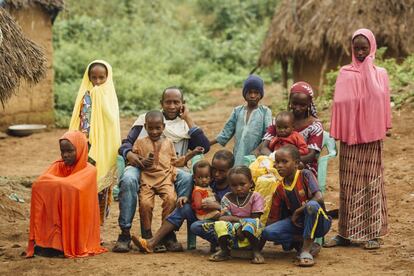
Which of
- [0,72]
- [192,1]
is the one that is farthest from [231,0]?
[0,72]

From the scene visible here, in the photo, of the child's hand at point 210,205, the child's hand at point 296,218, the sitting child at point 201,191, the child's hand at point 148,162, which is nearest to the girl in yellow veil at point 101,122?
the child's hand at point 148,162

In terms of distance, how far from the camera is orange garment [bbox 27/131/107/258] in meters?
6.28

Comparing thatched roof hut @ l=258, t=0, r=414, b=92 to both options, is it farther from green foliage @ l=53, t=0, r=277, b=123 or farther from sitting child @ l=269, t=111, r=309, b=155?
sitting child @ l=269, t=111, r=309, b=155

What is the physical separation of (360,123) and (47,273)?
2571 mm

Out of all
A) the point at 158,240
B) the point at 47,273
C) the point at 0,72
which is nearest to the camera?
the point at 47,273

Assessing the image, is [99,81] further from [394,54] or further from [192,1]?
[192,1]

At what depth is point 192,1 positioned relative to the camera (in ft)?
88.2

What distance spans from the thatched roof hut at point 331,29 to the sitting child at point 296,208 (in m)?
8.17

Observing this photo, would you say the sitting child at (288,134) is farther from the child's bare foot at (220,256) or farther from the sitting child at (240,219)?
the child's bare foot at (220,256)

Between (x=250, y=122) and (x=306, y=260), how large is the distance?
1.43 m

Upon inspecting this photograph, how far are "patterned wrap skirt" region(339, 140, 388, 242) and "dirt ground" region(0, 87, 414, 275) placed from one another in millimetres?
159

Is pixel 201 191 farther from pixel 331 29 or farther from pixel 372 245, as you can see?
pixel 331 29

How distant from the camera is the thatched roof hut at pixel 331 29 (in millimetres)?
14133

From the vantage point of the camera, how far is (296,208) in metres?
6.09
